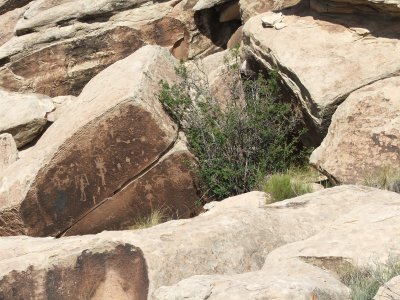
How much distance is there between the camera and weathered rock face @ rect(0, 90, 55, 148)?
37.7ft

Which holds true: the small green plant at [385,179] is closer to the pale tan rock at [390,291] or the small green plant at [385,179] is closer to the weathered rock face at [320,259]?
the weathered rock face at [320,259]

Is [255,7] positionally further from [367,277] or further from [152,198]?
[367,277]

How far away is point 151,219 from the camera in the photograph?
9.00 meters

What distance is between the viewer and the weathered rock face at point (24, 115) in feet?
37.7

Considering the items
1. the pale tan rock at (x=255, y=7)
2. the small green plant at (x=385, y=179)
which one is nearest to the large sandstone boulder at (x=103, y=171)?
the small green plant at (x=385, y=179)

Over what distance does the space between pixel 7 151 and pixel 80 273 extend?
4906mm

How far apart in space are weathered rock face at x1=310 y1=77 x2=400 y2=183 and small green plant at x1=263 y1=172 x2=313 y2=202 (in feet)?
0.82

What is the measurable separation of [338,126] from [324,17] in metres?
1.89

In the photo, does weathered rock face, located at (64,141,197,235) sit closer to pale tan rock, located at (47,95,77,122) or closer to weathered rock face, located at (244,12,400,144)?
weathered rock face, located at (244,12,400,144)

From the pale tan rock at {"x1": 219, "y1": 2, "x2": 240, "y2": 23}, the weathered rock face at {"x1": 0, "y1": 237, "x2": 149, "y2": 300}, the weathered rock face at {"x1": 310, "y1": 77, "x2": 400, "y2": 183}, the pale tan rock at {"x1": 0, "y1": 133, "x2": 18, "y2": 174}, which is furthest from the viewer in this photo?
the pale tan rock at {"x1": 219, "y1": 2, "x2": 240, "y2": 23}

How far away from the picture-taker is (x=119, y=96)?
9047 mm

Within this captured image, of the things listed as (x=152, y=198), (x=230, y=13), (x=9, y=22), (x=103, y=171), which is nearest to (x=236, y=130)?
(x=152, y=198)

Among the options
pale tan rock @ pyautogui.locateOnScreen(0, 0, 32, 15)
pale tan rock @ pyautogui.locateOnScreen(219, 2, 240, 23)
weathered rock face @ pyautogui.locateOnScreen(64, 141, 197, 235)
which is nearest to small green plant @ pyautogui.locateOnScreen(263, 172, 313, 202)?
weathered rock face @ pyautogui.locateOnScreen(64, 141, 197, 235)

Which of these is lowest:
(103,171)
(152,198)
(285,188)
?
(152,198)
